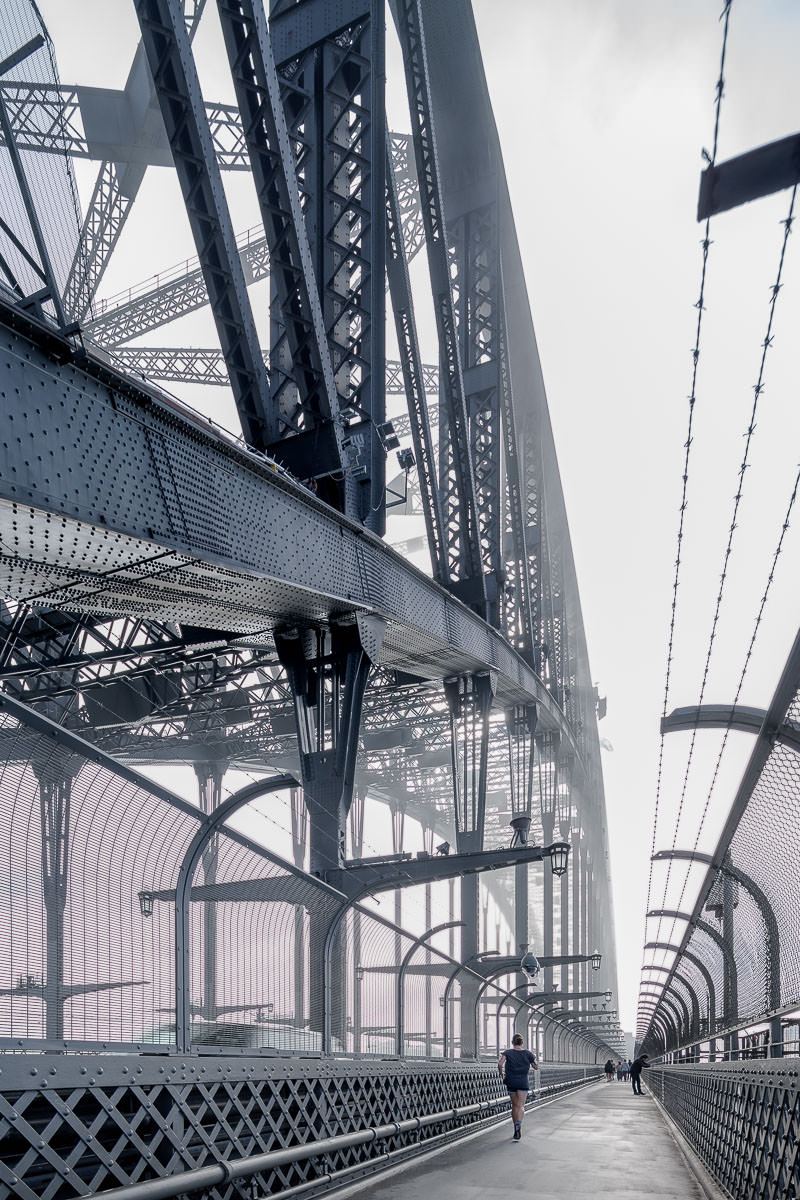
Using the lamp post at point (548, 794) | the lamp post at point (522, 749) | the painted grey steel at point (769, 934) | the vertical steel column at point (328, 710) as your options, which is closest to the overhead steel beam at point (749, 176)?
the painted grey steel at point (769, 934)

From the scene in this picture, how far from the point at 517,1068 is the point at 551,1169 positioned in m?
4.68

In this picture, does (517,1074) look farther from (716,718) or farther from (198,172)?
(198,172)

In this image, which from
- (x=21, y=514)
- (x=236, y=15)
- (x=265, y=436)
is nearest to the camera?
(x=21, y=514)

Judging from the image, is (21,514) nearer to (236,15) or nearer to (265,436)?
(265,436)

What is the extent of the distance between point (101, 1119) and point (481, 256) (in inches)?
806

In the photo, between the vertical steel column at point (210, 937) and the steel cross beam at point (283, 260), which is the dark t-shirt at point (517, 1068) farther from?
the steel cross beam at point (283, 260)

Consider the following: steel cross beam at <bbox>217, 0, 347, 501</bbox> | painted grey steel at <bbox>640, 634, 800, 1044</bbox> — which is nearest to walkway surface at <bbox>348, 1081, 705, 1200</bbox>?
painted grey steel at <bbox>640, 634, 800, 1044</bbox>

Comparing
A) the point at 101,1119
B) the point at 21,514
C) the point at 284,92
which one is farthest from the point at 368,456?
the point at 101,1119

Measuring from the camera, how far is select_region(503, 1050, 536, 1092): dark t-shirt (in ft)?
46.5

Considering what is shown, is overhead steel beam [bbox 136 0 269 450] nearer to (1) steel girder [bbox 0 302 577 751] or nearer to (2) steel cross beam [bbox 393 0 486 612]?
(1) steel girder [bbox 0 302 577 751]

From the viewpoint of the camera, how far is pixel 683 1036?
910 inches

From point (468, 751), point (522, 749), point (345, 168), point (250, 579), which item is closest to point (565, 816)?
point (522, 749)

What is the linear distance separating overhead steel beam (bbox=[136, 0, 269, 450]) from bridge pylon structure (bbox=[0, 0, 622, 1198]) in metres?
0.03

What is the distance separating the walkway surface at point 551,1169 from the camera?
27.2 feet
